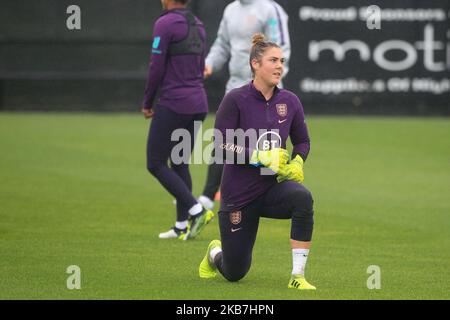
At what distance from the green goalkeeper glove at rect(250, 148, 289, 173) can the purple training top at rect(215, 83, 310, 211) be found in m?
0.19

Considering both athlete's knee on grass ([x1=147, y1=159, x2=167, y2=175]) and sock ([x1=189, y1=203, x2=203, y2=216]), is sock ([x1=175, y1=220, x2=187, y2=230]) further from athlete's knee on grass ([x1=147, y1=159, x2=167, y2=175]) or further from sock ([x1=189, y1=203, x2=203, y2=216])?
athlete's knee on grass ([x1=147, y1=159, x2=167, y2=175])

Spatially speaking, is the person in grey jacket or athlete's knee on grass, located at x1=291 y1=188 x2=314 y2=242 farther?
the person in grey jacket

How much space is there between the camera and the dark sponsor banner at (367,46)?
20172mm

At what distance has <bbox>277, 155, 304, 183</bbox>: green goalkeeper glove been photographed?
24.3 ft

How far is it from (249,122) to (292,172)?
17.8 inches

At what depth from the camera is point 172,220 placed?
10.9 meters

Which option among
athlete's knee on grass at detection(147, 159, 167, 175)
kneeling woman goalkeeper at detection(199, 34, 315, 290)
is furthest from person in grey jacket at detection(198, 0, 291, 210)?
kneeling woman goalkeeper at detection(199, 34, 315, 290)

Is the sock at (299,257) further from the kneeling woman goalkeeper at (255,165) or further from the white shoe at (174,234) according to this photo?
the white shoe at (174,234)

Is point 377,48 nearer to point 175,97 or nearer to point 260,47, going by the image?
point 175,97

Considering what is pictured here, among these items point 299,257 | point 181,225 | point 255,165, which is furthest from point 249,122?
point 181,225
